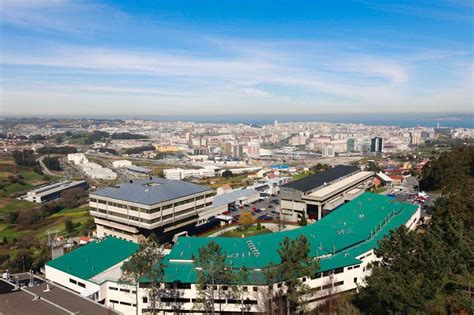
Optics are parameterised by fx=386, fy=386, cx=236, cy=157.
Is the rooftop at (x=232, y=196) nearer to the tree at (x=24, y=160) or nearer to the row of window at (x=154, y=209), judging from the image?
the row of window at (x=154, y=209)

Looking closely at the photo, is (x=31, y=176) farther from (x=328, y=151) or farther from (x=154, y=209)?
(x=328, y=151)

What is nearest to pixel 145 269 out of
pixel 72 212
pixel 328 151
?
pixel 72 212

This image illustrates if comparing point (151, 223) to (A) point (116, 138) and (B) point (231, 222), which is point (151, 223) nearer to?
(B) point (231, 222)

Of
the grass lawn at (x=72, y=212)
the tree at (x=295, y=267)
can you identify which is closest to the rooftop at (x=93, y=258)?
the tree at (x=295, y=267)

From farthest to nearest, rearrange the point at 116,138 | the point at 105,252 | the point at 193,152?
the point at 116,138, the point at 193,152, the point at 105,252

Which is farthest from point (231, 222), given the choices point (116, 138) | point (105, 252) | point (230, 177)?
point (116, 138)

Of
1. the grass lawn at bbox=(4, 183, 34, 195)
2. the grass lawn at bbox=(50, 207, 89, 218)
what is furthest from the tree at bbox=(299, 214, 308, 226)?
the grass lawn at bbox=(4, 183, 34, 195)
